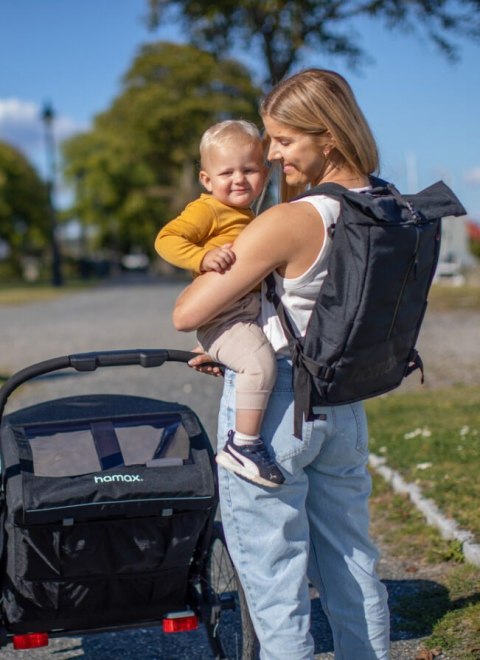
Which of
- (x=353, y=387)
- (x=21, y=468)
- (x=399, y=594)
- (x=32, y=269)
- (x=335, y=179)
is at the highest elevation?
(x=335, y=179)

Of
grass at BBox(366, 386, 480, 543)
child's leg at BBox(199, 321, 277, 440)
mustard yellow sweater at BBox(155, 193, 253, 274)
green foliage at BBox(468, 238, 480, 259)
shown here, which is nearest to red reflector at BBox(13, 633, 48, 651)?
child's leg at BBox(199, 321, 277, 440)

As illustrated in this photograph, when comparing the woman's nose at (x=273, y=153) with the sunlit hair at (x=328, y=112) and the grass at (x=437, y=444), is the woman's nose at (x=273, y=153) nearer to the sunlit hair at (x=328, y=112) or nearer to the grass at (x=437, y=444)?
the sunlit hair at (x=328, y=112)

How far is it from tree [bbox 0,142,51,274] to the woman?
6473cm

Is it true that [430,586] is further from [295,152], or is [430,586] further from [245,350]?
[295,152]

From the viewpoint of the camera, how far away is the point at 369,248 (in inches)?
94.5

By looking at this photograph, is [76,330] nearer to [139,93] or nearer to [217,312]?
[217,312]

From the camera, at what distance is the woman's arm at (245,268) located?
2439 mm

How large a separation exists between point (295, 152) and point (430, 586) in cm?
267

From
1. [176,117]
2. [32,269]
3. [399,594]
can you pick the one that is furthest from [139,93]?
[399,594]

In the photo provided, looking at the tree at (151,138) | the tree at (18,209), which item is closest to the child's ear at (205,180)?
the tree at (151,138)

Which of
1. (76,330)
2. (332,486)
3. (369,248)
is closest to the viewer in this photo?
(369,248)

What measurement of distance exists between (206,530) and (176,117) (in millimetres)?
51933

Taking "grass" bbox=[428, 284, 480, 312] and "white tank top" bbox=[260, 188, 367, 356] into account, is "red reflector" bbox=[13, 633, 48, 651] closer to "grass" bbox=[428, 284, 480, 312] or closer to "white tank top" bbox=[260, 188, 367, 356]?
"white tank top" bbox=[260, 188, 367, 356]

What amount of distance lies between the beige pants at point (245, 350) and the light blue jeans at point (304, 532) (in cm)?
6
